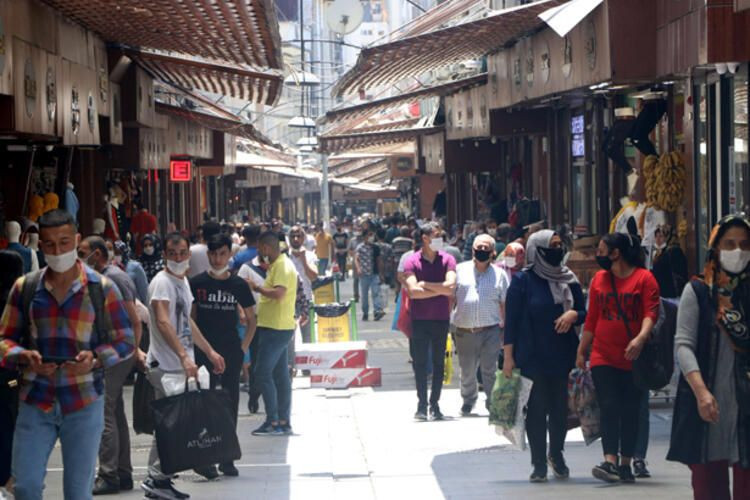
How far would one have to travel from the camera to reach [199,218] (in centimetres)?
3803

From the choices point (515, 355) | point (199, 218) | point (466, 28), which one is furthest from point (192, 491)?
point (199, 218)

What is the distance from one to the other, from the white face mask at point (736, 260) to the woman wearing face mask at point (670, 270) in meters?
6.35

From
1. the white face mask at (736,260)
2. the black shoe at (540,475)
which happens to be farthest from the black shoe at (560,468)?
the white face mask at (736,260)

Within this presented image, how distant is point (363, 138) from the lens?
102 ft

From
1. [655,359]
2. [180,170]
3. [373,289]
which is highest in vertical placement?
[180,170]

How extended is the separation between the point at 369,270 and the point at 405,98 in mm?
3198

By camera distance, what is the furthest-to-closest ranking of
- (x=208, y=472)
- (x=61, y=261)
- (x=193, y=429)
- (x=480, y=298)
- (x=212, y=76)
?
(x=212, y=76) < (x=480, y=298) < (x=208, y=472) < (x=193, y=429) < (x=61, y=261)

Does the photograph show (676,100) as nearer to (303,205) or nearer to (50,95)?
(50,95)

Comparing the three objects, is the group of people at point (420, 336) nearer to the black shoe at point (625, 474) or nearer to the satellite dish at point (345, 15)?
the black shoe at point (625, 474)

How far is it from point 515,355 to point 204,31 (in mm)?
5460

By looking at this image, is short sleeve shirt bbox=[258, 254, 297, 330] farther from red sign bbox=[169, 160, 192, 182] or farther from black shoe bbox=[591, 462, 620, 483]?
red sign bbox=[169, 160, 192, 182]

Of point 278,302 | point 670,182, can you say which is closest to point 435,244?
point 278,302

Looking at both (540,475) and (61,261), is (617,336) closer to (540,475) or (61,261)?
(540,475)

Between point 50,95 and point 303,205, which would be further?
point 303,205
